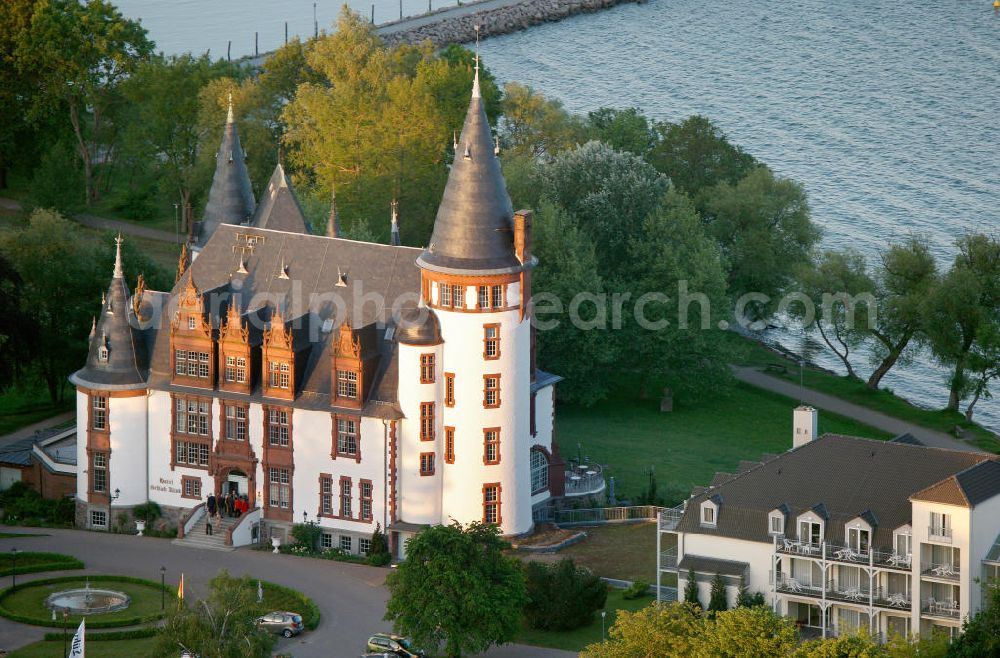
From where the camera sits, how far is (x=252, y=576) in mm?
106188

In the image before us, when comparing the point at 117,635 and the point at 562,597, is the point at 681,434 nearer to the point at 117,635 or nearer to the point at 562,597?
the point at 562,597

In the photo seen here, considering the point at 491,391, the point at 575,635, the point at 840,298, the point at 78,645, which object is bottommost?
the point at 575,635

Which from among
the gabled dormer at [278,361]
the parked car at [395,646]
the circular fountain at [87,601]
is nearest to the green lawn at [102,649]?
the circular fountain at [87,601]

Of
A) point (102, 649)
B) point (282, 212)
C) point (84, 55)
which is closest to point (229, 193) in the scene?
point (282, 212)

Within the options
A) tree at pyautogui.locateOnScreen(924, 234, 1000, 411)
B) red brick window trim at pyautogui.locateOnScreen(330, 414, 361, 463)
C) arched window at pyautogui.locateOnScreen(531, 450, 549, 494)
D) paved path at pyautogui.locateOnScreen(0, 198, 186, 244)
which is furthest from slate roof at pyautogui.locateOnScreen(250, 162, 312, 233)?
paved path at pyautogui.locateOnScreen(0, 198, 186, 244)

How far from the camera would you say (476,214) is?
107m

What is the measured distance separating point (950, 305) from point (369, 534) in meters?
43.0

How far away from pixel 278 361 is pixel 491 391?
400 inches

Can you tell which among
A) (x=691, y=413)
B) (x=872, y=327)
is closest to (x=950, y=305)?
(x=872, y=327)

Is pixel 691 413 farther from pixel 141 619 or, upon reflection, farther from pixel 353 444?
pixel 141 619

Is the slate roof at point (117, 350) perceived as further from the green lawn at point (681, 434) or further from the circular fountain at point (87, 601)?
the green lawn at point (681, 434)

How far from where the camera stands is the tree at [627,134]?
525 ft

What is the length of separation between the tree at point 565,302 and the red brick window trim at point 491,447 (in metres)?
23.1

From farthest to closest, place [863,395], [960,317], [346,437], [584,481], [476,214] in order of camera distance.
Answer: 1. [863,395]
2. [960,317]
3. [584,481]
4. [346,437]
5. [476,214]
